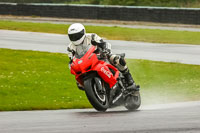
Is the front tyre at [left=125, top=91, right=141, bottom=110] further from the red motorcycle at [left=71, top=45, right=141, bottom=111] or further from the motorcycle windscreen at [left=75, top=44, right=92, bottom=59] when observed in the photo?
the motorcycle windscreen at [left=75, top=44, right=92, bottom=59]

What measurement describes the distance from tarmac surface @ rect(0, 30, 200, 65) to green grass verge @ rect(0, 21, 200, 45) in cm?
254

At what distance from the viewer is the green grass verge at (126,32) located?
27125 mm

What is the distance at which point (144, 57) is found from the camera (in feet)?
63.4

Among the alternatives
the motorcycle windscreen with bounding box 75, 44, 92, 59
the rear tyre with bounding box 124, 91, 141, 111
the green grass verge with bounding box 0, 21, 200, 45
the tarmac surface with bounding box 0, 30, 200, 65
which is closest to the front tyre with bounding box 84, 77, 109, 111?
the motorcycle windscreen with bounding box 75, 44, 92, 59

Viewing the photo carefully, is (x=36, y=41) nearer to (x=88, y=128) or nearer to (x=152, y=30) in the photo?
(x=152, y=30)

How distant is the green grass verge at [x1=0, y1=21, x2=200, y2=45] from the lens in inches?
1068

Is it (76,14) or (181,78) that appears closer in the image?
(181,78)

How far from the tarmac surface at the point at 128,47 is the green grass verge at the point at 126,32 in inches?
100

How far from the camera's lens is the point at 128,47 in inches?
898

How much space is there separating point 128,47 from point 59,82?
963 cm

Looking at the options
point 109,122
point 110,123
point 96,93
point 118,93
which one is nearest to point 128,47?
point 118,93

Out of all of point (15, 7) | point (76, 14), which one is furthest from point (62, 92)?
point (15, 7)

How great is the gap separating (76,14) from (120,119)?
31523mm

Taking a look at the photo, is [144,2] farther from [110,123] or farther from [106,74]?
[110,123]
